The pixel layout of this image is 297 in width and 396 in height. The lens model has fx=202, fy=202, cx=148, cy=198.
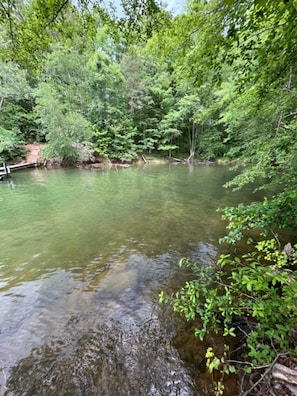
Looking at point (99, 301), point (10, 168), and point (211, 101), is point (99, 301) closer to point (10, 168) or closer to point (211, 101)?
point (211, 101)

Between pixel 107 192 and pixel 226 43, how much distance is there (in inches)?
274

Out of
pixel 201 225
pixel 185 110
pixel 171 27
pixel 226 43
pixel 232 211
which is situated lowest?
pixel 201 225

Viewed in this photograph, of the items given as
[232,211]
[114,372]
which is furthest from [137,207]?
[114,372]

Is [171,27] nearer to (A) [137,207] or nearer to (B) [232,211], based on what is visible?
(B) [232,211]

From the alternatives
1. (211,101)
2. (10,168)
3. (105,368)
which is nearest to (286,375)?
(105,368)

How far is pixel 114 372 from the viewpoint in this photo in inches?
68.7

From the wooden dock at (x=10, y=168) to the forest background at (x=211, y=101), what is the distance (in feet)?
5.22

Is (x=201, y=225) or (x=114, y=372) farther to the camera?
(x=201, y=225)

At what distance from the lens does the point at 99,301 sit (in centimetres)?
259

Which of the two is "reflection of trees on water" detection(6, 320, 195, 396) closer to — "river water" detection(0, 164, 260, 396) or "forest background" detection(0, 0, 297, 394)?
"river water" detection(0, 164, 260, 396)

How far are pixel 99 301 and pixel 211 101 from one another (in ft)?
21.9

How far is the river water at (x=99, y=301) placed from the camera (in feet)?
5.60

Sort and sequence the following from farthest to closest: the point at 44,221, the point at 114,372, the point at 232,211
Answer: the point at 44,221
the point at 232,211
the point at 114,372

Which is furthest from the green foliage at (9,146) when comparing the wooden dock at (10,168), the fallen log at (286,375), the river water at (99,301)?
the fallen log at (286,375)
